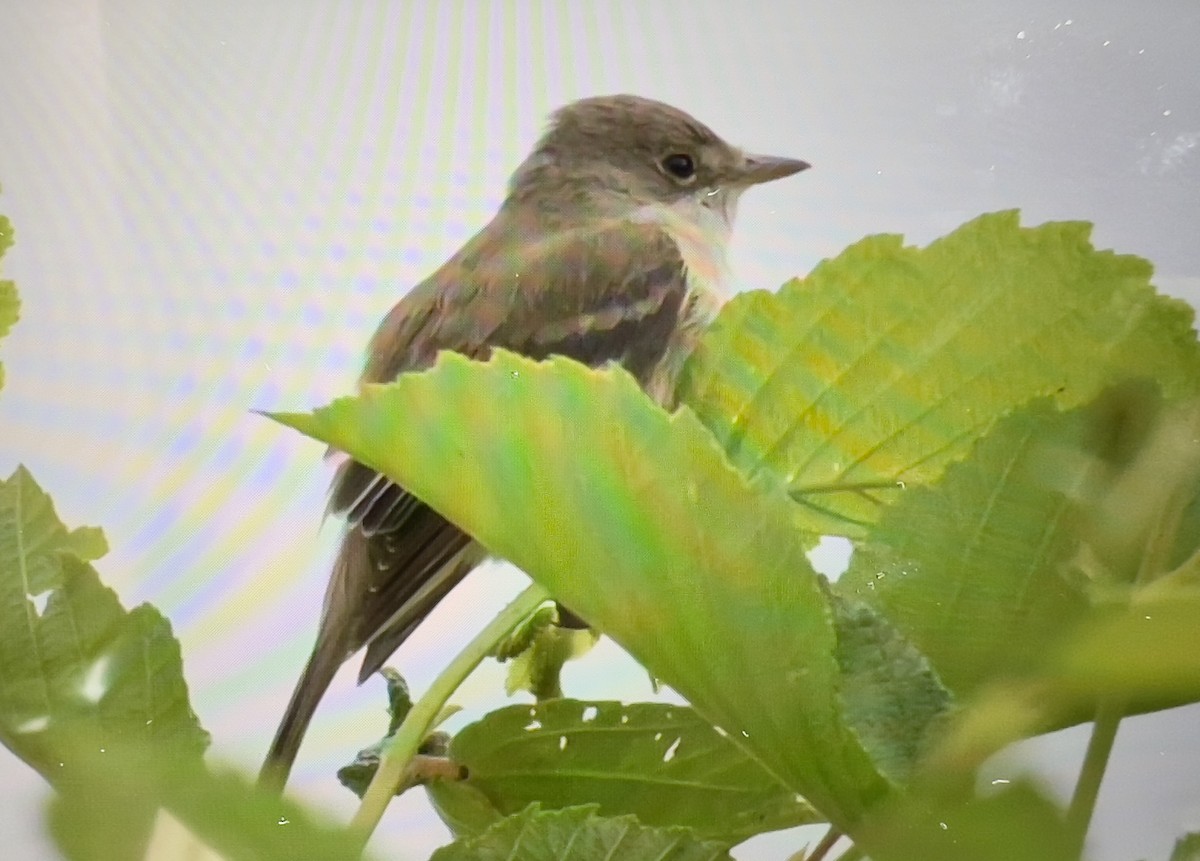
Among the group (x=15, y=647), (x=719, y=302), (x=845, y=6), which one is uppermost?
(x=845, y=6)

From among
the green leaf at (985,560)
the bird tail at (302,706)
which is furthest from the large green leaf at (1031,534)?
the bird tail at (302,706)

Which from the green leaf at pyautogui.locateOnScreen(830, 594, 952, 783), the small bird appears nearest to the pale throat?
the small bird

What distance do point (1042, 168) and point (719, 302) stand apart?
82mm

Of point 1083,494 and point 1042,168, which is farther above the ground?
point 1042,168

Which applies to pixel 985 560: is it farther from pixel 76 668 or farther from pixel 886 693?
pixel 76 668

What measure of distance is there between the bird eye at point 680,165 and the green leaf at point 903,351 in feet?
0.24

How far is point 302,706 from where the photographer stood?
7.0 inches

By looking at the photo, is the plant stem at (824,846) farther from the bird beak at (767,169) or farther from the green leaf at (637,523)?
the bird beak at (767,169)

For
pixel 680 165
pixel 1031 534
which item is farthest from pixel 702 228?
pixel 1031 534

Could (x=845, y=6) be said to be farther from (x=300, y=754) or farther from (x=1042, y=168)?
(x=300, y=754)

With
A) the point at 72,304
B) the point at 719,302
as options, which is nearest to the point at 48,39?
the point at 72,304

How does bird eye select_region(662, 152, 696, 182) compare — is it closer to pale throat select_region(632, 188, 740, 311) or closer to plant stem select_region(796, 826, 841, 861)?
pale throat select_region(632, 188, 740, 311)

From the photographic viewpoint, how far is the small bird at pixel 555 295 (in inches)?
7.1

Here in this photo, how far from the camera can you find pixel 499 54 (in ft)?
0.80
